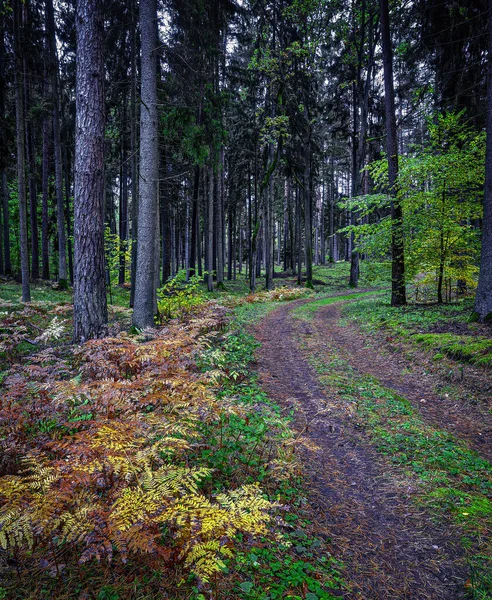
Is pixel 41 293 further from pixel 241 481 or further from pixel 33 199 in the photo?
pixel 241 481

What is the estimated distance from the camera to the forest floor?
8.70 feet

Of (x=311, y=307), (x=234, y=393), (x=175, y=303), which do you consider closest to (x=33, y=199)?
(x=175, y=303)

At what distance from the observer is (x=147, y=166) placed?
26.4ft

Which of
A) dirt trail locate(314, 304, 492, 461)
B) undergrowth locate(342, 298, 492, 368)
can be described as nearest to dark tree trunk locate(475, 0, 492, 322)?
undergrowth locate(342, 298, 492, 368)

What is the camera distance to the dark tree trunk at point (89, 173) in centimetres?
631

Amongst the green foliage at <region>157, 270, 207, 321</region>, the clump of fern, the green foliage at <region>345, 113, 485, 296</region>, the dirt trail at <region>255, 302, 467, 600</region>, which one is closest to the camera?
the clump of fern

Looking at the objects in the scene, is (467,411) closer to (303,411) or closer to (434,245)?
(303,411)

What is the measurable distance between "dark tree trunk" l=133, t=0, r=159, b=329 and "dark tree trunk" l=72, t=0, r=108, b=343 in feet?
5.13

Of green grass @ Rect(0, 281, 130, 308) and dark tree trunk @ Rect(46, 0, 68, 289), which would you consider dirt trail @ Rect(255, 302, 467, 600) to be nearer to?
green grass @ Rect(0, 281, 130, 308)

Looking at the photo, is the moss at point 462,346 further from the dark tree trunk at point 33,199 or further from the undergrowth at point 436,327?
the dark tree trunk at point 33,199

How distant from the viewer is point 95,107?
6.36 m

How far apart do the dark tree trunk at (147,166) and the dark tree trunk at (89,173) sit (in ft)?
5.13

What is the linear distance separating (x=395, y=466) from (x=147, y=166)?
8081 mm

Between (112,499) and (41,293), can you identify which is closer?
(112,499)
